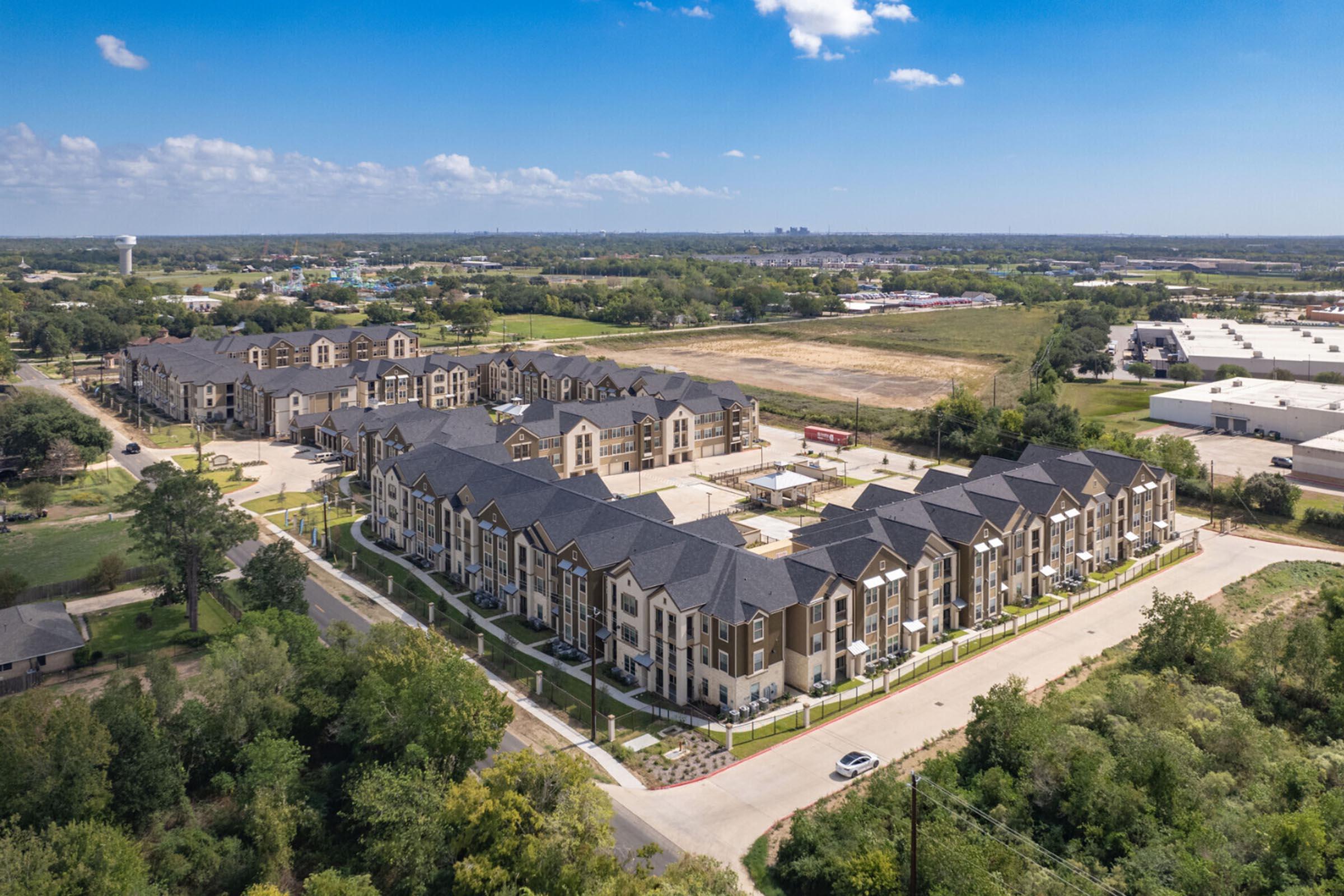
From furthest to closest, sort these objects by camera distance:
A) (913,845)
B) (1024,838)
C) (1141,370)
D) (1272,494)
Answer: (1141,370) → (1272,494) → (1024,838) → (913,845)

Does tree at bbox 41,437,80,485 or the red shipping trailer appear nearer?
tree at bbox 41,437,80,485

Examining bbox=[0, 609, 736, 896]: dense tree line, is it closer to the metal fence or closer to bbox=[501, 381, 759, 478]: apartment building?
the metal fence

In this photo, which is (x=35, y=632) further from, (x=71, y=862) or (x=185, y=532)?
(x=71, y=862)

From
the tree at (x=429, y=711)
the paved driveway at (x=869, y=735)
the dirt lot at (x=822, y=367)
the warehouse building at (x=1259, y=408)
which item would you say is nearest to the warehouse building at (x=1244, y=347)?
the warehouse building at (x=1259, y=408)

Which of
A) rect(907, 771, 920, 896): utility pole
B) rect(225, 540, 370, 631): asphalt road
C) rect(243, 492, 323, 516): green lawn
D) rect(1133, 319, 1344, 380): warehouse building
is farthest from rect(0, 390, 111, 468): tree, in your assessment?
rect(1133, 319, 1344, 380): warehouse building

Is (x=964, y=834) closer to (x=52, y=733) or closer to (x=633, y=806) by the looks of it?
(x=633, y=806)

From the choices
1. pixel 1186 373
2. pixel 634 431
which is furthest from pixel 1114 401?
pixel 634 431
